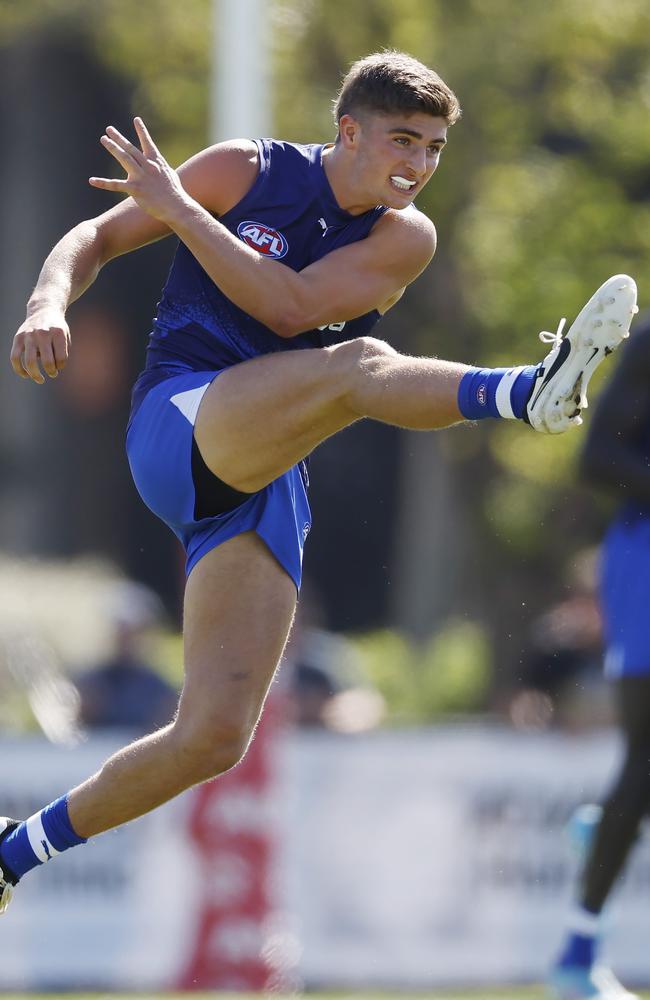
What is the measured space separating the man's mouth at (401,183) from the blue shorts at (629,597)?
175 centimetres

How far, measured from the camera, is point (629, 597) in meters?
5.88

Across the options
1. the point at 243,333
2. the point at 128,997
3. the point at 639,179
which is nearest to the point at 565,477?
the point at 639,179

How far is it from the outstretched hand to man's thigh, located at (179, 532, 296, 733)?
2.83ft

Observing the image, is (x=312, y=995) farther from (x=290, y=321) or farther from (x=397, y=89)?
(x=397, y=89)

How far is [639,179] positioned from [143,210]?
25.1 feet

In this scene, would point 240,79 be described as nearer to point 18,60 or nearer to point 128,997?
point 128,997

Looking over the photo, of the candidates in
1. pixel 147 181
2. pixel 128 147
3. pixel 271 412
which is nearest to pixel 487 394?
pixel 271 412

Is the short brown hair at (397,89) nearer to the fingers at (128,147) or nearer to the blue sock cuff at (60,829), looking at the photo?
the fingers at (128,147)

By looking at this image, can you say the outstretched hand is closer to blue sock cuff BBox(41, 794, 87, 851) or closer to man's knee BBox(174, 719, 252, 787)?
man's knee BBox(174, 719, 252, 787)

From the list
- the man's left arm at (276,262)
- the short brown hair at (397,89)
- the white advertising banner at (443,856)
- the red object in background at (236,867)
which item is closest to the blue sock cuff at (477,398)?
the man's left arm at (276,262)

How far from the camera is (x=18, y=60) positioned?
65.6 ft

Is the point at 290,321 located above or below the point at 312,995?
above

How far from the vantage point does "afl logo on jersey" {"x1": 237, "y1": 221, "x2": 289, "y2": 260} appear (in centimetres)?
455

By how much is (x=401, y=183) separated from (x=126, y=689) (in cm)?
474
